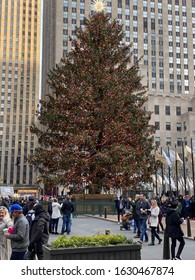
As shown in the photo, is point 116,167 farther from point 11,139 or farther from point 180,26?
point 11,139

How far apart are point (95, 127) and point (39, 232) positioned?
22.9 m

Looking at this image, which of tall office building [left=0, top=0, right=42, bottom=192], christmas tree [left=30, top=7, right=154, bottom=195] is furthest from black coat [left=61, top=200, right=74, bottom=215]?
tall office building [left=0, top=0, right=42, bottom=192]

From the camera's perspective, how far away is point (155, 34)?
110 m

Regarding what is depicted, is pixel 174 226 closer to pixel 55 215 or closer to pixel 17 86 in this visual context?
pixel 55 215

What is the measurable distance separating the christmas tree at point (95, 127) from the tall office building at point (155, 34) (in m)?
68.5

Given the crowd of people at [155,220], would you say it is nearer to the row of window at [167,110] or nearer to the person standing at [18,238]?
the person standing at [18,238]

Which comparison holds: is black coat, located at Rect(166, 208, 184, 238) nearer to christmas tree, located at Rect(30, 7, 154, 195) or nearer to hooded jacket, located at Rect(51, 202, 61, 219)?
hooded jacket, located at Rect(51, 202, 61, 219)

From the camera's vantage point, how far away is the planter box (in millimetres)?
7527

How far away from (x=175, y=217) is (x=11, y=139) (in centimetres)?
14159

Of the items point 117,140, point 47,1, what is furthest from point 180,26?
point 117,140

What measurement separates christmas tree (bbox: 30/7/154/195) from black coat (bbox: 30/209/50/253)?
1949 centimetres

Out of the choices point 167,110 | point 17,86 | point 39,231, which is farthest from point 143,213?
point 17,86

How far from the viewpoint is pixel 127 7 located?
110m

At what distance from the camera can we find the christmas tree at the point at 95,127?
29.7 metres
